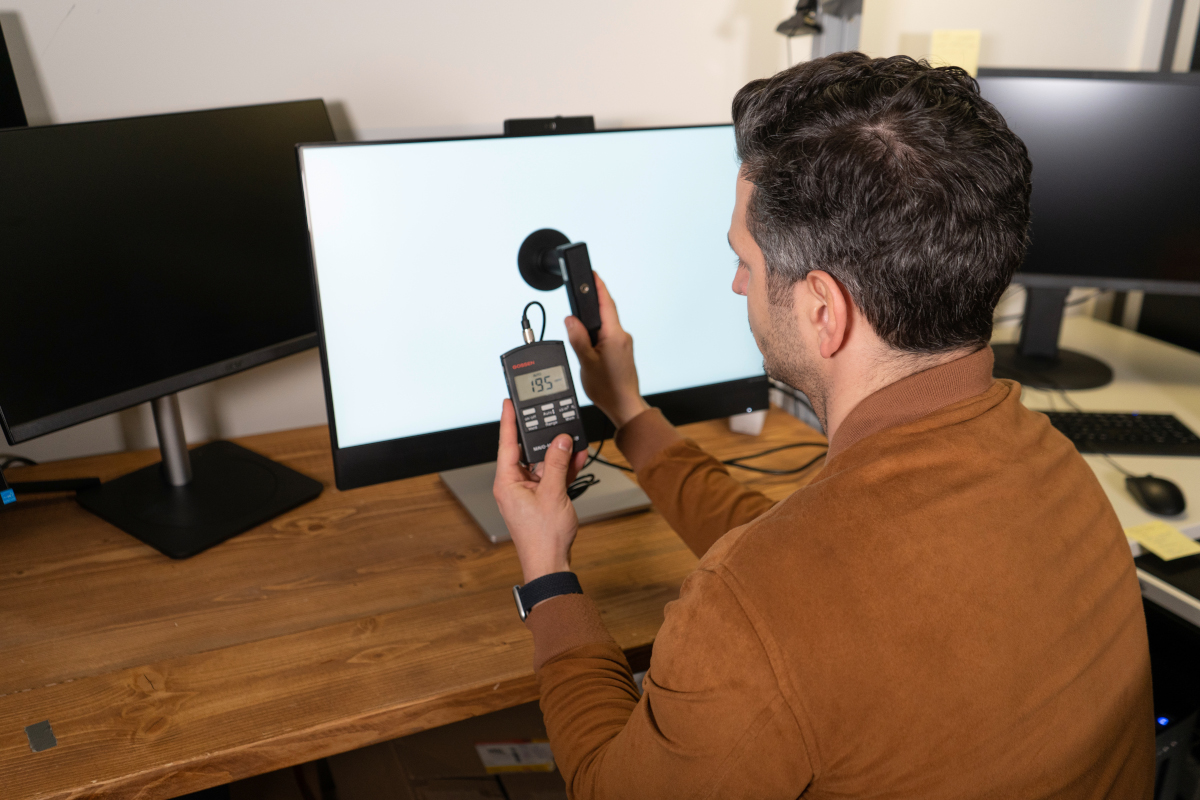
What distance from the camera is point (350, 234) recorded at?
890mm

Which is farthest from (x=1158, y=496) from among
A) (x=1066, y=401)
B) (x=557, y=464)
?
(x=557, y=464)

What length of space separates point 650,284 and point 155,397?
24.3 inches

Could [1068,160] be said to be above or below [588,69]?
below

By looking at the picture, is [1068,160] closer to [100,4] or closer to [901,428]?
[901,428]

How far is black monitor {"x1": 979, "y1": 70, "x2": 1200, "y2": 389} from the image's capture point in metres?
1.36

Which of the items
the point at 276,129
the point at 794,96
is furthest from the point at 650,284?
the point at 276,129

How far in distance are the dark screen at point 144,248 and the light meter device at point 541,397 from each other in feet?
0.96

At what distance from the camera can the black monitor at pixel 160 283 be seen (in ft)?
2.85

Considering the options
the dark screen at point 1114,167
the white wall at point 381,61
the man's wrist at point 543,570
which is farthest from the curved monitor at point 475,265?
the dark screen at point 1114,167

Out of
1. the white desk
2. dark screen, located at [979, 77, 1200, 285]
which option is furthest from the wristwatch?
dark screen, located at [979, 77, 1200, 285]

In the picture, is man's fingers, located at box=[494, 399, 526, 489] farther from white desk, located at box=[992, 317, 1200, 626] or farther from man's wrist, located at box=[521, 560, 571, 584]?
white desk, located at box=[992, 317, 1200, 626]

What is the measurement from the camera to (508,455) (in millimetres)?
825

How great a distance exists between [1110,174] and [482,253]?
1.12m

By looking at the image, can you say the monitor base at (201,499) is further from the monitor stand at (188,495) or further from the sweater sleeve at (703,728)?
the sweater sleeve at (703,728)
